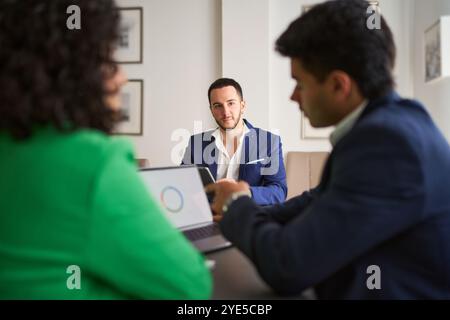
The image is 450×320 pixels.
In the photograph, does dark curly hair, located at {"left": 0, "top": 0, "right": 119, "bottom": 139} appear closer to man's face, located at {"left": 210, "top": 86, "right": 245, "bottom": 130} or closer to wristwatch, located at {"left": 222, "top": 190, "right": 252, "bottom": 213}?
wristwatch, located at {"left": 222, "top": 190, "right": 252, "bottom": 213}

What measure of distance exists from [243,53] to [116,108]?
8.26 feet

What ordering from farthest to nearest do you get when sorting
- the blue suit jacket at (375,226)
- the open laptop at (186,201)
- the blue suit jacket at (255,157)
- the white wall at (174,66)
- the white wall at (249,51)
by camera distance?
the white wall at (174,66) < the white wall at (249,51) < the blue suit jacket at (255,157) < the open laptop at (186,201) < the blue suit jacket at (375,226)

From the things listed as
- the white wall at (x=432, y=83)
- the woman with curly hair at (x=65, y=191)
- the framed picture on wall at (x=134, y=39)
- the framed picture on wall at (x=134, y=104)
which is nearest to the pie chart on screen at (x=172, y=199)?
the woman with curly hair at (x=65, y=191)

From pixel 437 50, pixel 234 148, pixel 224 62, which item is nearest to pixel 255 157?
pixel 234 148

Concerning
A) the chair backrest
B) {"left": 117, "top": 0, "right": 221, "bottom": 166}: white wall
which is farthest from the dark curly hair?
{"left": 117, "top": 0, "right": 221, "bottom": 166}: white wall

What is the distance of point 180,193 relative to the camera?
1189 mm

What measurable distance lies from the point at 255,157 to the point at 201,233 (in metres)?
1.19

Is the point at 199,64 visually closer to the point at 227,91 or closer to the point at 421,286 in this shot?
the point at 227,91

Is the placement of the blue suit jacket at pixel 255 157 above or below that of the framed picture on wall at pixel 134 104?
below

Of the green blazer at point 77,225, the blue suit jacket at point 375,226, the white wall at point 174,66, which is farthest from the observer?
the white wall at point 174,66

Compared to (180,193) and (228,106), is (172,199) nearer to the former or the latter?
(180,193)

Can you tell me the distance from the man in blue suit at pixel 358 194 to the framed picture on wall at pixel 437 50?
173 cm

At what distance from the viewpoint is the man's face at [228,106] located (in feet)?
7.88

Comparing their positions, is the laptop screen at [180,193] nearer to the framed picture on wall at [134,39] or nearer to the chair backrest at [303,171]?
the chair backrest at [303,171]
